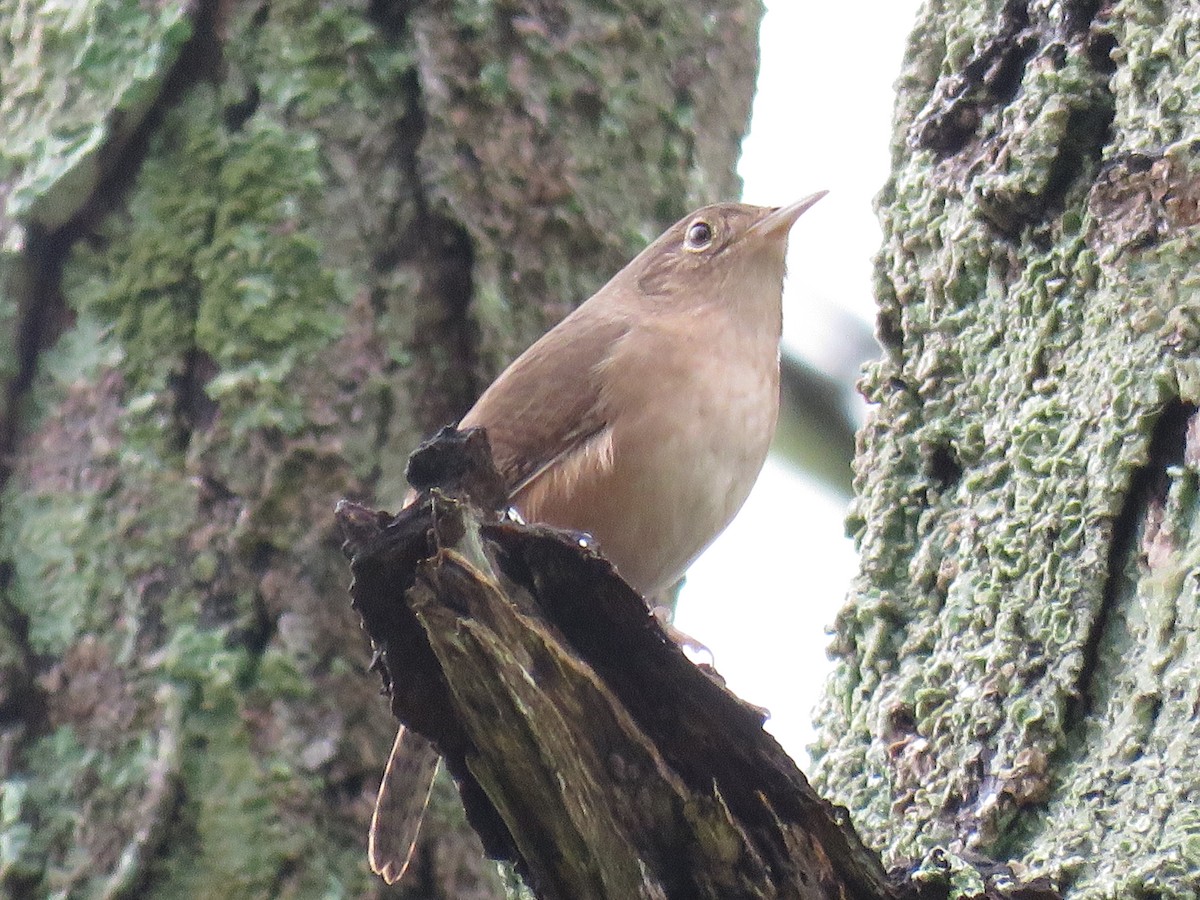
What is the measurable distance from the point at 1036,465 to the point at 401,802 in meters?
1.17

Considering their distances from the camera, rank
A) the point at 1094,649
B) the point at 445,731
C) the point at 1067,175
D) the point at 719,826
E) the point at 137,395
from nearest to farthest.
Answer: the point at 719,826 < the point at 445,731 < the point at 1094,649 < the point at 1067,175 < the point at 137,395

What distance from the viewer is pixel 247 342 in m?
3.39

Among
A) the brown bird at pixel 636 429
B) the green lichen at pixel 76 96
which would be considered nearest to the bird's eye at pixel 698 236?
the brown bird at pixel 636 429

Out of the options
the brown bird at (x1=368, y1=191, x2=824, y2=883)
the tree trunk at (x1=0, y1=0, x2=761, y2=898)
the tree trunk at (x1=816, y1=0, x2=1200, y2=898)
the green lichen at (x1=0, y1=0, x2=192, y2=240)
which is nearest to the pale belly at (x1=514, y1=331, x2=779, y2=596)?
the brown bird at (x1=368, y1=191, x2=824, y2=883)

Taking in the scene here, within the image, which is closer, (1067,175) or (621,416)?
(1067,175)

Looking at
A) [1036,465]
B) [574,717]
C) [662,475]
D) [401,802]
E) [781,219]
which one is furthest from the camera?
[781,219]

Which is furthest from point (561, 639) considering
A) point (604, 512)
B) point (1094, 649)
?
point (604, 512)

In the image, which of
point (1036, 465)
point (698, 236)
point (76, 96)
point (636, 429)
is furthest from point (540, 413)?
point (76, 96)

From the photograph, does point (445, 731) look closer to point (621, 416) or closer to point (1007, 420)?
point (1007, 420)

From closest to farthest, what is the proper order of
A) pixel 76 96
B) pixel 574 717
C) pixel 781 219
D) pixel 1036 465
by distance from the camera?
pixel 574 717, pixel 1036 465, pixel 76 96, pixel 781 219

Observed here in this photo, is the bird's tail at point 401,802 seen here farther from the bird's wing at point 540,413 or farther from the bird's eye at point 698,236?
the bird's eye at point 698,236

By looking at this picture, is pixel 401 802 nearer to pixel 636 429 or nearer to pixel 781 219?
pixel 636 429

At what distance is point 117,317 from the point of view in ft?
11.4

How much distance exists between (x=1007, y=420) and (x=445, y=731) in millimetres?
1045
